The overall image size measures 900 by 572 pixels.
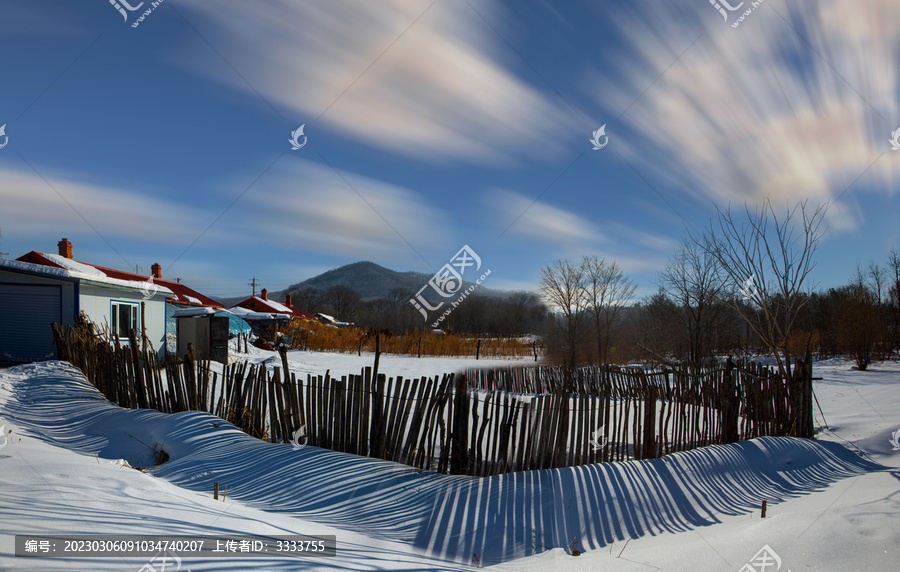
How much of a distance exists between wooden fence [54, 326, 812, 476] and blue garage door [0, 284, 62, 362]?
5.53 metres

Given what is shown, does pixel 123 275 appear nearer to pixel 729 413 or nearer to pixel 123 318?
pixel 123 318

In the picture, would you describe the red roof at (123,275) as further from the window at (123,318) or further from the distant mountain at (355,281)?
the distant mountain at (355,281)

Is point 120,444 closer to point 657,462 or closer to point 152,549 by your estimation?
point 152,549

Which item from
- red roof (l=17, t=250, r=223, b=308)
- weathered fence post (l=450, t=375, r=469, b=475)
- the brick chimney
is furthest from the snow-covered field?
the brick chimney

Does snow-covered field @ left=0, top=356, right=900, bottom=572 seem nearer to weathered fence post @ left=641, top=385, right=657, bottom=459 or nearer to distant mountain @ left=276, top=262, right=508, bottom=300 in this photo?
weathered fence post @ left=641, top=385, right=657, bottom=459

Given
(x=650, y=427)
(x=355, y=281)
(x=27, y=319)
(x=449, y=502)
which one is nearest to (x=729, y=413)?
(x=650, y=427)

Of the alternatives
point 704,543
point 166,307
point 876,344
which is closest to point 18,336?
point 166,307

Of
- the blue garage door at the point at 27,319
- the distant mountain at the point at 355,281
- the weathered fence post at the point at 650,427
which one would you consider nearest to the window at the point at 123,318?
the blue garage door at the point at 27,319

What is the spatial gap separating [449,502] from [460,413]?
1.13 meters

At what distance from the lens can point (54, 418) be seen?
22.8ft

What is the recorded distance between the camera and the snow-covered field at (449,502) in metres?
2.82

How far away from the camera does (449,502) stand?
13.6 ft

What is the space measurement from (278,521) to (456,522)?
55.0 inches

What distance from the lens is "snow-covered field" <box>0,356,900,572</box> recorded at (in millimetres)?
2822
